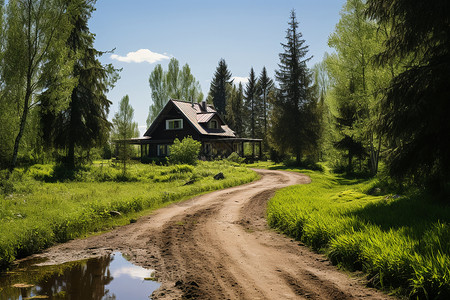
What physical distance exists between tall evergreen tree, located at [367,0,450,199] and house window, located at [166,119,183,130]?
31328 millimetres

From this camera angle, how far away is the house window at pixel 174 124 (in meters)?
38.7

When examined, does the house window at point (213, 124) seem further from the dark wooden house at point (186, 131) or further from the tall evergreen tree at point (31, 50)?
the tall evergreen tree at point (31, 50)

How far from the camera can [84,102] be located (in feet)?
74.4

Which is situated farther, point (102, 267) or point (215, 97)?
point (215, 97)

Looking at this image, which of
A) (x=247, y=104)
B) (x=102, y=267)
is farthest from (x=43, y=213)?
(x=247, y=104)

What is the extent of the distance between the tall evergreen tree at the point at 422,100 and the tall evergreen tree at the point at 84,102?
2044 centimetres

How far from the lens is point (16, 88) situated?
1780cm

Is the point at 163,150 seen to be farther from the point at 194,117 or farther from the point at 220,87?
the point at 220,87

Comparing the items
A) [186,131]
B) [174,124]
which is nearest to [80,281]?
[186,131]

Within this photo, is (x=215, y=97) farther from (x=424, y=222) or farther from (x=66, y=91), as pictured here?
(x=424, y=222)

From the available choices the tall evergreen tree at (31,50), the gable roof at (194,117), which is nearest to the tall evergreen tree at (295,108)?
the gable roof at (194,117)

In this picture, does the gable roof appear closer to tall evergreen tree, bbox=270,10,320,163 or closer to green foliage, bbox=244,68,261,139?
tall evergreen tree, bbox=270,10,320,163

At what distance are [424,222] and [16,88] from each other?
21.2 meters

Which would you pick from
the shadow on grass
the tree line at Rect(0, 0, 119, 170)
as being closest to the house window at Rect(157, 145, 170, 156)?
the tree line at Rect(0, 0, 119, 170)
